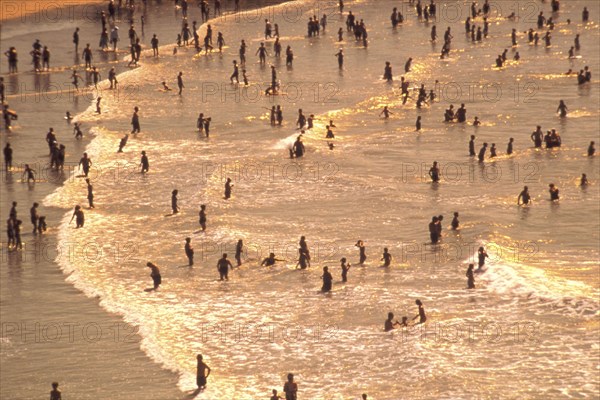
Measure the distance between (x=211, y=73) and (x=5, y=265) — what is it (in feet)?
94.4

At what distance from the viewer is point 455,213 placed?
46.2 metres

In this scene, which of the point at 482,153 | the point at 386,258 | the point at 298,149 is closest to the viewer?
the point at 386,258

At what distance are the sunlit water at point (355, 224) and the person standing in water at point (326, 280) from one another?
10.9 inches

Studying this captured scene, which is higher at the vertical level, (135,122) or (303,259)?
(135,122)

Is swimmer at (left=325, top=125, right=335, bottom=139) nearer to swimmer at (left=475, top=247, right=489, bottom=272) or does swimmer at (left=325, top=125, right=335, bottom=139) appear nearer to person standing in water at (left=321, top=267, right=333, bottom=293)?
swimmer at (left=475, top=247, right=489, bottom=272)

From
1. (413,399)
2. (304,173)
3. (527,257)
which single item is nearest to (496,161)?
(304,173)

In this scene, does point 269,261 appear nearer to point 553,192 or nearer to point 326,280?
point 326,280

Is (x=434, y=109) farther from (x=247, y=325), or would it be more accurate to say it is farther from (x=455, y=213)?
(x=247, y=325)

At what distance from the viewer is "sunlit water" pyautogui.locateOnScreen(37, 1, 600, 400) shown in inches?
1398

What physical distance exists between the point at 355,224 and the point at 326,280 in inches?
278

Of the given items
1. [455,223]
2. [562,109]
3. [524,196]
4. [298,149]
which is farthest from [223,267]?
[562,109]

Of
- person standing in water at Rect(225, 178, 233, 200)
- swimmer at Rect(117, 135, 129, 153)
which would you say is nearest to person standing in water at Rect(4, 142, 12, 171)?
swimmer at Rect(117, 135, 129, 153)

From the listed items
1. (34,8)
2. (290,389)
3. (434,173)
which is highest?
(34,8)

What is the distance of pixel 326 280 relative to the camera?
1583 inches
